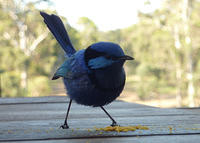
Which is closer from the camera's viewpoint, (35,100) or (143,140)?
(143,140)

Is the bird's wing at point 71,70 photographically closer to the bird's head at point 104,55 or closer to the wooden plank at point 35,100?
the bird's head at point 104,55

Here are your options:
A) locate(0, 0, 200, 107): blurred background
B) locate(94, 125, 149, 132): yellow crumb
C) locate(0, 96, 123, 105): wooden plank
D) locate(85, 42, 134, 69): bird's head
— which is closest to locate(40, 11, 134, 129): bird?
locate(85, 42, 134, 69): bird's head

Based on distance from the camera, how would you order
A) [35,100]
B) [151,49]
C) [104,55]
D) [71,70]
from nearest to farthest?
[104,55] → [71,70] → [35,100] → [151,49]

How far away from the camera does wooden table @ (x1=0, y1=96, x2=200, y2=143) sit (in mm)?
1989

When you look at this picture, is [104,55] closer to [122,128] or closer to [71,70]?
[71,70]

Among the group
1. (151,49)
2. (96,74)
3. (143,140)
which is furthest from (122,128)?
(151,49)

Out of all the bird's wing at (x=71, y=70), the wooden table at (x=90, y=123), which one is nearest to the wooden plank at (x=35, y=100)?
the wooden table at (x=90, y=123)

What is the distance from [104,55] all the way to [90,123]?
0.77m

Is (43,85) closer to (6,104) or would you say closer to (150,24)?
(150,24)

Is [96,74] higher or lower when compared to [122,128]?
higher

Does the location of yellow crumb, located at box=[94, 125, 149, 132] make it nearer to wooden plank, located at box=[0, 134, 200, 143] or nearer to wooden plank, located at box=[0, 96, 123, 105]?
wooden plank, located at box=[0, 134, 200, 143]

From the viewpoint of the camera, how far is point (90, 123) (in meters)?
2.48

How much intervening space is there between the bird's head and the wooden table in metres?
0.46

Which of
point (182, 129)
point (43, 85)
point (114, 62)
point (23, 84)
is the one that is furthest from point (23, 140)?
point (23, 84)
